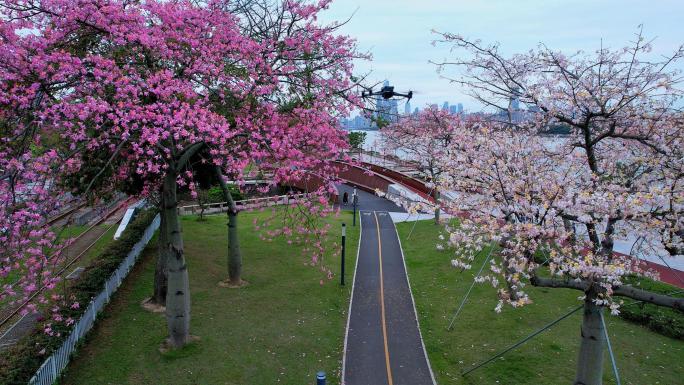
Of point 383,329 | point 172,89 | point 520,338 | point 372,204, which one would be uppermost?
point 172,89

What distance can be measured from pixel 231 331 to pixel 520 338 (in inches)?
356

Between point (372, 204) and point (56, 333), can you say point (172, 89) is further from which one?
point (372, 204)

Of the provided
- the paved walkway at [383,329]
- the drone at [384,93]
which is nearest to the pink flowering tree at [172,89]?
the drone at [384,93]

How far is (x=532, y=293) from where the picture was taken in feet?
55.3

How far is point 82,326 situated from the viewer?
11.7 meters

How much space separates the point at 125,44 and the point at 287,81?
12.7 feet

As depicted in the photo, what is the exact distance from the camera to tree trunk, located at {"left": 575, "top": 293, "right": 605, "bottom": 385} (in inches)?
332

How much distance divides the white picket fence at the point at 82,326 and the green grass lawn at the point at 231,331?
1.08 feet

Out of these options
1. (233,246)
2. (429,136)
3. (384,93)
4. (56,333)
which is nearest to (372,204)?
(429,136)

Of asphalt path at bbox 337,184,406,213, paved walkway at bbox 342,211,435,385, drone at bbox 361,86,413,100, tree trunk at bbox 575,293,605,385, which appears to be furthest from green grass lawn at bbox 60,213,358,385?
asphalt path at bbox 337,184,406,213

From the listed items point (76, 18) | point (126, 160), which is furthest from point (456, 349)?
point (76, 18)

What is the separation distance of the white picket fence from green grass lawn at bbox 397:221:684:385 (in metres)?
9.29

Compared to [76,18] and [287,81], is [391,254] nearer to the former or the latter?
[287,81]

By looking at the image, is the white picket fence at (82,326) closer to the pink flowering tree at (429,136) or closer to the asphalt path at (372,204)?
the pink flowering tree at (429,136)
